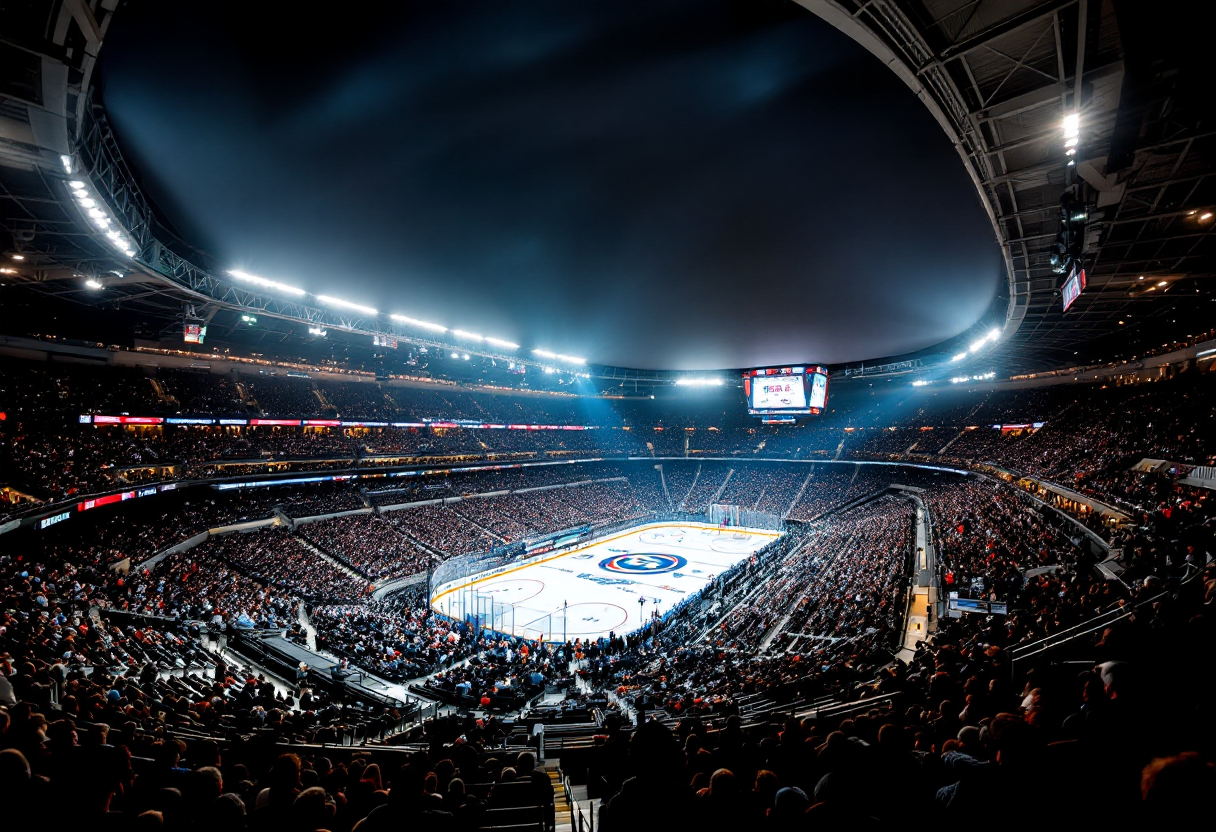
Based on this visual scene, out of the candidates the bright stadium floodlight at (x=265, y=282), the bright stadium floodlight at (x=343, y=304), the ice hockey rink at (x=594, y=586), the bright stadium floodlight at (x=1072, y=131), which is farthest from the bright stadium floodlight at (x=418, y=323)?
the bright stadium floodlight at (x=1072, y=131)

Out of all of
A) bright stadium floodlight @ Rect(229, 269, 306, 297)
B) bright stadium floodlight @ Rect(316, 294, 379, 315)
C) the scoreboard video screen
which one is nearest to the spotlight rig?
bright stadium floodlight @ Rect(229, 269, 306, 297)

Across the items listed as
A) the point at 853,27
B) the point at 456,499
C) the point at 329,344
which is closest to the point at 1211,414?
the point at 853,27

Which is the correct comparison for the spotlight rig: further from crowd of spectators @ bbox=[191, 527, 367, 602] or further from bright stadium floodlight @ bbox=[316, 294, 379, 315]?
crowd of spectators @ bbox=[191, 527, 367, 602]


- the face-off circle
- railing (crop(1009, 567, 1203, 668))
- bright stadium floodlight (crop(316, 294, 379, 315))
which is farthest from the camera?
the face-off circle

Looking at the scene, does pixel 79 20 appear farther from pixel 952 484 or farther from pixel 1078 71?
pixel 952 484

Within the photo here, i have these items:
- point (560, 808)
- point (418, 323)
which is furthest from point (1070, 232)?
point (418, 323)

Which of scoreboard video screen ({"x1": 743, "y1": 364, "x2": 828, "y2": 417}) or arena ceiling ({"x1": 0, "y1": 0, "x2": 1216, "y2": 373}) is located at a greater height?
arena ceiling ({"x1": 0, "y1": 0, "x2": 1216, "y2": 373})

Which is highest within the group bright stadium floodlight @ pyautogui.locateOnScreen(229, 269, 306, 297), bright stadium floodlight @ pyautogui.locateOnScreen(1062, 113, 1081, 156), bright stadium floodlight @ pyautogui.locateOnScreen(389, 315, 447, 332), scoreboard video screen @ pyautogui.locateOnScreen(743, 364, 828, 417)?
bright stadium floodlight @ pyautogui.locateOnScreen(1062, 113, 1081, 156)
